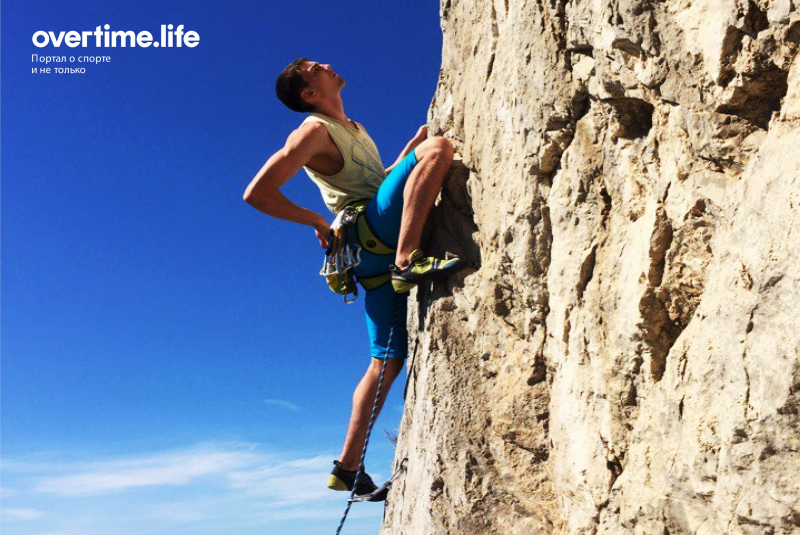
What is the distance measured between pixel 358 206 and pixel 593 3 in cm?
258

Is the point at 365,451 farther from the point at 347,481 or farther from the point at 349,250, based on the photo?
the point at 349,250

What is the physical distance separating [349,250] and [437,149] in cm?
109

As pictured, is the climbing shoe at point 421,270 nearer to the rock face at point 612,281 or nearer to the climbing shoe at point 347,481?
the rock face at point 612,281

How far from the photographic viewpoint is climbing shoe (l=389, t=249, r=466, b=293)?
5.68 m

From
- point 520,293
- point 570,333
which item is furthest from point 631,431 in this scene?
point 520,293

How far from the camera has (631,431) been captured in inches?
163

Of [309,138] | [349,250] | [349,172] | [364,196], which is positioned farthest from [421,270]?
[309,138]

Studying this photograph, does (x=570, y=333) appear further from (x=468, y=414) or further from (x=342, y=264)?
(x=342, y=264)

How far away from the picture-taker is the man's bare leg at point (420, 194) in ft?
18.9

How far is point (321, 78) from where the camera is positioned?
6.58 metres

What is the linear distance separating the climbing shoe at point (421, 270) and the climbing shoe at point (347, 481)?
1620 mm

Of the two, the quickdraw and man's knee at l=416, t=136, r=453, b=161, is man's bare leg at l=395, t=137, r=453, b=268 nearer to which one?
man's knee at l=416, t=136, r=453, b=161

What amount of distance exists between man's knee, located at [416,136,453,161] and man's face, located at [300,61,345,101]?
1146 mm

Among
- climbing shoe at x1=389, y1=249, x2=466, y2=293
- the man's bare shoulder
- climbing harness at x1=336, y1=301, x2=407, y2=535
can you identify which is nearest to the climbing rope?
climbing harness at x1=336, y1=301, x2=407, y2=535
